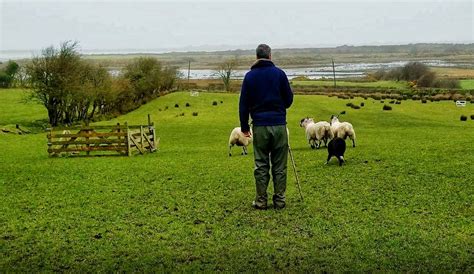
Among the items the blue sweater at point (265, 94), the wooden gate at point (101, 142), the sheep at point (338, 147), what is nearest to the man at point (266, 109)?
the blue sweater at point (265, 94)

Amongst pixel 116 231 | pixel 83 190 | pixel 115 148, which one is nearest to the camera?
pixel 116 231

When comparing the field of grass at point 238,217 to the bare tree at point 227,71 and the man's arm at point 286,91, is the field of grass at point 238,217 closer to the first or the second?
the man's arm at point 286,91

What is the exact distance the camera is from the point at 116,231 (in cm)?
926

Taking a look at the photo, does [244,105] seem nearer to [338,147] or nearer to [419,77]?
[338,147]

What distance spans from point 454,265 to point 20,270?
5914 millimetres

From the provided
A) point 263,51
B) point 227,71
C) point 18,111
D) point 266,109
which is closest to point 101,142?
point 266,109

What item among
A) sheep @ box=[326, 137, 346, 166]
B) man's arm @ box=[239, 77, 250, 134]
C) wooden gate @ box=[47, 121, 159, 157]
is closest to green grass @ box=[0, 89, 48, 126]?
wooden gate @ box=[47, 121, 159, 157]

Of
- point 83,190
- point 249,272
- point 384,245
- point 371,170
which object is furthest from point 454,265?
point 83,190

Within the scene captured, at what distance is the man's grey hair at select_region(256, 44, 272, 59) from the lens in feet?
31.9

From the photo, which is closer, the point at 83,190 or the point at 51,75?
the point at 83,190

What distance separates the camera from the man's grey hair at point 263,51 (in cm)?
973

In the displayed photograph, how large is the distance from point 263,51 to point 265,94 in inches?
31.8

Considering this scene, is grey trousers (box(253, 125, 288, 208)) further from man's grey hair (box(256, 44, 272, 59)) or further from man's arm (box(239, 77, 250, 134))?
man's grey hair (box(256, 44, 272, 59))

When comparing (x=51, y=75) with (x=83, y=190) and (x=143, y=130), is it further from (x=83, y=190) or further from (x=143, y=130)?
(x=83, y=190)
